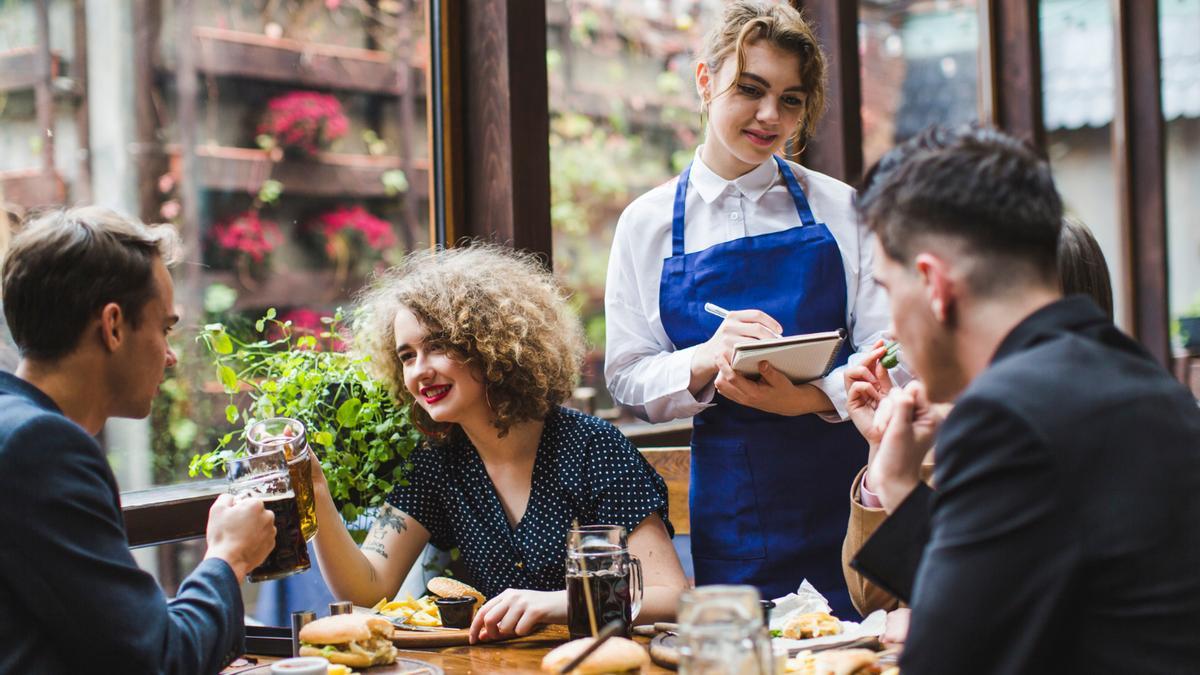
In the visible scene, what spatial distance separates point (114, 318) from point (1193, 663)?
1281 millimetres

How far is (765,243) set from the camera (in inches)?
96.7

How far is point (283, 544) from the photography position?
1.70 meters

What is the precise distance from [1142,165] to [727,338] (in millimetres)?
3861

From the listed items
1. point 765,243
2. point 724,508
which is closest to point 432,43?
point 765,243

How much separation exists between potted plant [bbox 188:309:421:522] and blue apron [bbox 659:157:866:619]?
621 millimetres

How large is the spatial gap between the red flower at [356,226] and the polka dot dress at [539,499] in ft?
2.70

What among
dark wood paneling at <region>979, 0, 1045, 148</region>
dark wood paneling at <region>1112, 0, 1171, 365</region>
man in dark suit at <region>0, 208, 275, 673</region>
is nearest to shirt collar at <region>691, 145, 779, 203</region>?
man in dark suit at <region>0, 208, 275, 673</region>

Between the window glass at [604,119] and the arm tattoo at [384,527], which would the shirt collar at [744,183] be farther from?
the arm tattoo at [384,527]

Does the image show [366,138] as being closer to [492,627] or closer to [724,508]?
[724,508]

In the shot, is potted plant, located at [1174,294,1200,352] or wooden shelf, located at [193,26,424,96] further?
potted plant, located at [1174,294,1200,352]

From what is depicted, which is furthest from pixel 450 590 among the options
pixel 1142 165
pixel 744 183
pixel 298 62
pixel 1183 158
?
pixel 1183 158

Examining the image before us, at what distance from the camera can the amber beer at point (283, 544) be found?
169 centimetres

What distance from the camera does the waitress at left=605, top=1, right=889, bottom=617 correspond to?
7.72 ft

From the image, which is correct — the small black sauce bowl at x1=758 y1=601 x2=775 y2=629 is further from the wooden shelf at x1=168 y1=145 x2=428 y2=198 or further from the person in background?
the wooden shelf at x1=168 y1=145 x2=428 y2=198
